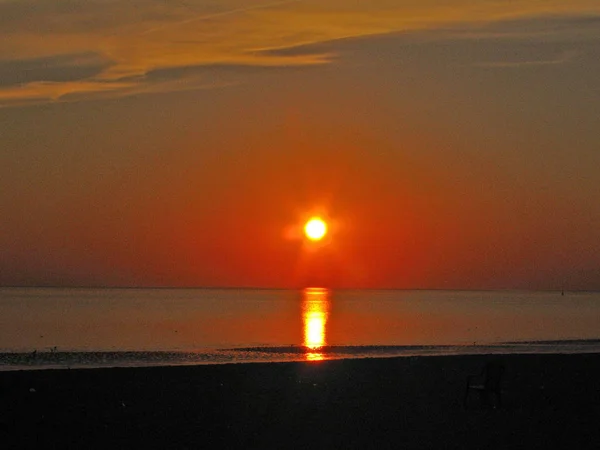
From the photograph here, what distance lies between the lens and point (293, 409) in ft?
55.0

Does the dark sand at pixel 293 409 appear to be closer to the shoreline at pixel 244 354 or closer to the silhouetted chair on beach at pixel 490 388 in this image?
the silhouetted chair on beach at pixel 490 388

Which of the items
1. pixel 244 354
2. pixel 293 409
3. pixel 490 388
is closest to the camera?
pixel 293 409

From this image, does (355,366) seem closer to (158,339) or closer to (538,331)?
(158,339)

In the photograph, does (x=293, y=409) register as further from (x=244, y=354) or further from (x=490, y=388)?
(x=244, y=354)

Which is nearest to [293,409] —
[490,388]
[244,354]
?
[490,388]

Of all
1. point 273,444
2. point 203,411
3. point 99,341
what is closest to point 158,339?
point 99,341

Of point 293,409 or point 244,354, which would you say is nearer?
point 293,409

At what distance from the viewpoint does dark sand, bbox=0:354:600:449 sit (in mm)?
13883

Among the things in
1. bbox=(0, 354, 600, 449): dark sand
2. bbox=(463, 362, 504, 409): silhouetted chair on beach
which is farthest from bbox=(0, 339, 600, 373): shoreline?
bbox=(463, 362, 504, 409): silhouetted chair on beach

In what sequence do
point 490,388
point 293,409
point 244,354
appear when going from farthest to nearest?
point 244,354, point 490,388, point 293,409

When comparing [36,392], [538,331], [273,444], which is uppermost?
[538,331]

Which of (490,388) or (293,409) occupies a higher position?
(490,388)

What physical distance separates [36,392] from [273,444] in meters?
7.42

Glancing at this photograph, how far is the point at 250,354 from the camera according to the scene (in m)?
36.8
